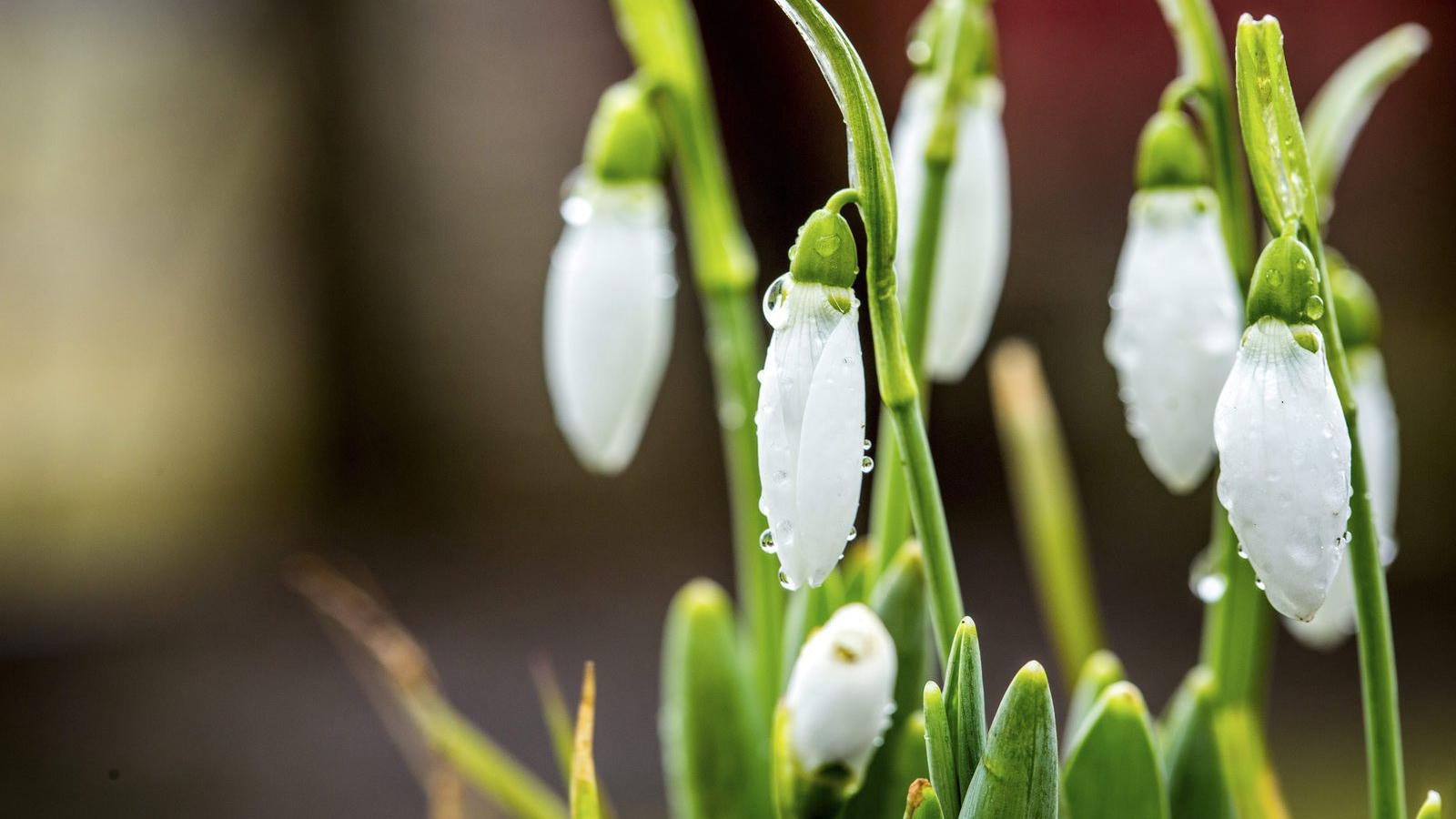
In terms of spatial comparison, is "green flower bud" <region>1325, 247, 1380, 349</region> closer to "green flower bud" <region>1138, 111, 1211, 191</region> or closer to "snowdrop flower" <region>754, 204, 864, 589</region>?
"green flower bud" <region>1138, 111, 1211, 191</region>

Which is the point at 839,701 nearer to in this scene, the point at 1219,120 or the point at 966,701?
the point at 966,701

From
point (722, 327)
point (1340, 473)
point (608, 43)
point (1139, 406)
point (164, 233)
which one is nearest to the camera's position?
point (1340, 473)

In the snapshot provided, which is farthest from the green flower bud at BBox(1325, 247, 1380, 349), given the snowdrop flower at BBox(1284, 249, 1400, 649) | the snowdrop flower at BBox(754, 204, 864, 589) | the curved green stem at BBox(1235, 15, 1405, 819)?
the snowdrop flower at BBox(754, 204, 864, 589)

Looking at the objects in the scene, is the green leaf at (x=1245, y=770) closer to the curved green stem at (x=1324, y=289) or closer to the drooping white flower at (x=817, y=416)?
the curved green stem at (x=1324, y=289)

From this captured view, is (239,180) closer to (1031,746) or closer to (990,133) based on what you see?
(990,133)

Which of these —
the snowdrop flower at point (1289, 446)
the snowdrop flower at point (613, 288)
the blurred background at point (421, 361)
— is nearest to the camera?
the snowdrop flower at point (1289, 446)

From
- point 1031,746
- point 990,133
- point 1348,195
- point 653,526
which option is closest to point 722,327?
point 990,133

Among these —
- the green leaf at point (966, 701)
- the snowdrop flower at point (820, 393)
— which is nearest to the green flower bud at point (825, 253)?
the snowdrop flower at point (820, 393)
